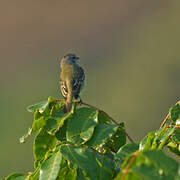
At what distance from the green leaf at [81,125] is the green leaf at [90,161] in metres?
0.22

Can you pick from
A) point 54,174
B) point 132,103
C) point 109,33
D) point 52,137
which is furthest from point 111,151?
point 109,33

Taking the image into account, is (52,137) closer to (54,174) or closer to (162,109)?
(54,174)

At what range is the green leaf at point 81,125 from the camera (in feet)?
11.2

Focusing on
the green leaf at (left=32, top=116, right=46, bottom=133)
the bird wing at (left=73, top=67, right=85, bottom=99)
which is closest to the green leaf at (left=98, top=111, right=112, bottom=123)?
the green leaf at (left=32, top=116, right=46, bottom=133)

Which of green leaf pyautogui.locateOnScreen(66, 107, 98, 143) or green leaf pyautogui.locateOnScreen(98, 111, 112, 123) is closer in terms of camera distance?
green leaf pyautogui.locateOnScreen(66, 107, 98, 143)

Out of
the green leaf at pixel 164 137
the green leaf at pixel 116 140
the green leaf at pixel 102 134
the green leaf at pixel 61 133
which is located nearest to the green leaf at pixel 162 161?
the green leaf at pixel 164 137

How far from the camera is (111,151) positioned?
3.55 m

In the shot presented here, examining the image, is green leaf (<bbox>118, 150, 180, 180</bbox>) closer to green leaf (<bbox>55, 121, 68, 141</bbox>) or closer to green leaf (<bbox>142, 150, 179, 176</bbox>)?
green leaf (<bbox>142, 150, 179, 176</bbox>)

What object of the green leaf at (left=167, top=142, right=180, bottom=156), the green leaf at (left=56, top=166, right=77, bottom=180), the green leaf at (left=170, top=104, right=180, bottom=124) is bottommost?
the green leaf at (left=56, top=166, right=77, bottom=180)

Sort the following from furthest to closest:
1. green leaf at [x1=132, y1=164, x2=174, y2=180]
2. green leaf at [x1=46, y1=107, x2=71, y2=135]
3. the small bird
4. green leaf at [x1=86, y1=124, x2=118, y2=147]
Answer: the small bird
green leaf at [x1=46, y1=107, x2=71, y2=135]
green leaf at [x1=86, y1=124, x2=118, y2=147]
green leaf at [x1=132, y1=164, x2=174, y2=180]

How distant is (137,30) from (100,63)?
8.76 meters

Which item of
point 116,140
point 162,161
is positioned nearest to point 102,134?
point 116,140

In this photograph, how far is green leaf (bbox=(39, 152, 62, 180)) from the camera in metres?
Result: 3.05

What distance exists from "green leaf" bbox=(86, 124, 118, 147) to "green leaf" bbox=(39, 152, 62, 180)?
29 centimetres
